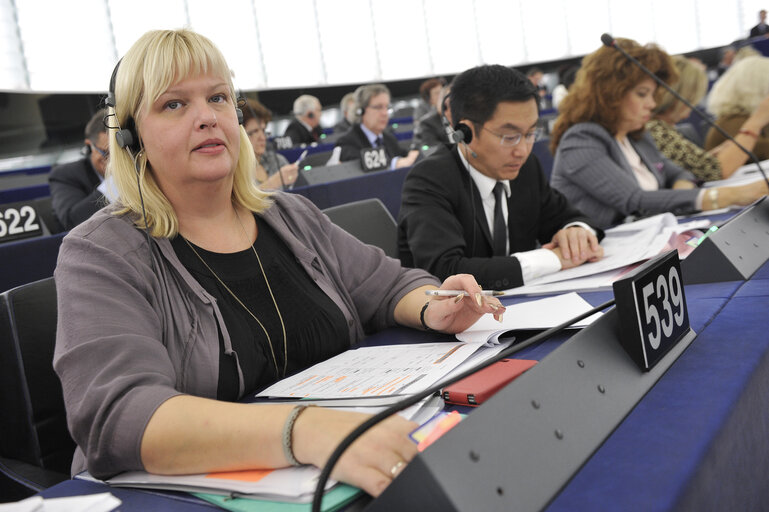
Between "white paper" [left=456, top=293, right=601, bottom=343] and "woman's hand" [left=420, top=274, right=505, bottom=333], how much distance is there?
0.07ft

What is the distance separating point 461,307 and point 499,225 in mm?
828

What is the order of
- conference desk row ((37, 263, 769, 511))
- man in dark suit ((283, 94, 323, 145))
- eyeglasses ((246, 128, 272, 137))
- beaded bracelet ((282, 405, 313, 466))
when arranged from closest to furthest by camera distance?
conference desk row ((37, 263, 769, 511)) → beaded bracelet ((282, 405, 313, 466)) → eyeglasses ((246, 128, 272, 137)) → man in dark suit ((283, 94, 323, 145))

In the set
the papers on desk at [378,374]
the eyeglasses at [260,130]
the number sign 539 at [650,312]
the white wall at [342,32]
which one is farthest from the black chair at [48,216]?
the number sign 539 at [650,312]

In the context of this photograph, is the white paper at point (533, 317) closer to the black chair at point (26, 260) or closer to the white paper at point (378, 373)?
the white paper at point (378, 373)

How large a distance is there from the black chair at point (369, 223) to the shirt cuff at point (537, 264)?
1.45ft

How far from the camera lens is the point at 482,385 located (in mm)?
729

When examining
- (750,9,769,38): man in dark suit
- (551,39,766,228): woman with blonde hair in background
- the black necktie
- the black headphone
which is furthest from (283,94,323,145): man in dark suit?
(750,9,769,38): man in dark suit

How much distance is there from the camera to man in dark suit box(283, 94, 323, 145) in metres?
7.57

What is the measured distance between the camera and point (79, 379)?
815 millimetres

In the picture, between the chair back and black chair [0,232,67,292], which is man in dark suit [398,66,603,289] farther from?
black chair [0,232,67,292]

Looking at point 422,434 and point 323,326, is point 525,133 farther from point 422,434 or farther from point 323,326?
point 422,434

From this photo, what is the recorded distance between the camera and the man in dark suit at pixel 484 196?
5.32 ft

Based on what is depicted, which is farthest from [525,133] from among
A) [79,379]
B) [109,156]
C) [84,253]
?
[79,379]

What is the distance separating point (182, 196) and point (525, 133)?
0.96 meters
